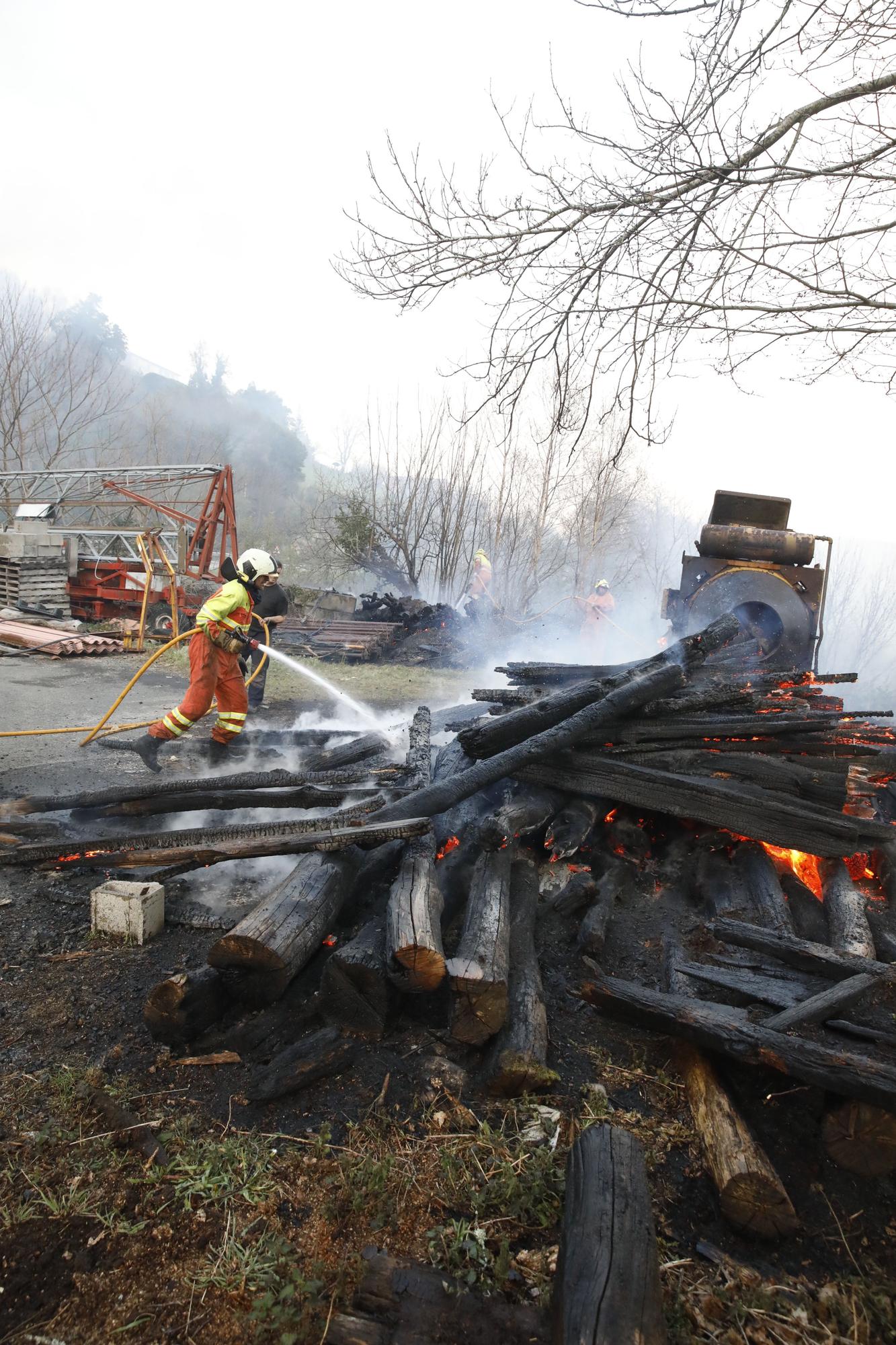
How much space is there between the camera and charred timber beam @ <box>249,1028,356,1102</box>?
9.46 feet

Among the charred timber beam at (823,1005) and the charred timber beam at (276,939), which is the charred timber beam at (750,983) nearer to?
the charred timber beam at (823,1005)

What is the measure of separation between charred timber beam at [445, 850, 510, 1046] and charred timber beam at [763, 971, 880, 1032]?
3.54ft

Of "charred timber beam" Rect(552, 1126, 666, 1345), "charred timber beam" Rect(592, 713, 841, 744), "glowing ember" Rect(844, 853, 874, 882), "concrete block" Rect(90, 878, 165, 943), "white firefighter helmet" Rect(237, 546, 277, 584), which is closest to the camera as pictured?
"charred timber beam" Rect(552, 1126, 666, 1345)

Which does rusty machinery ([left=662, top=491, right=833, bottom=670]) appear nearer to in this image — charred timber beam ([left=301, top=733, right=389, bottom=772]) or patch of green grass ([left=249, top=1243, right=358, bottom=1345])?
charred timber beam ([left=301, top=733, right=389, bottom=772])

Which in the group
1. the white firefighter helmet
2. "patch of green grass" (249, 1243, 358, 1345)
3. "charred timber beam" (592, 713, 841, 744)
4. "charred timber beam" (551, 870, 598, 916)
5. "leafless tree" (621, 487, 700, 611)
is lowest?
"patch of green grass" (249, 1243, 358, 1345)

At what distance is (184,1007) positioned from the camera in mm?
3107

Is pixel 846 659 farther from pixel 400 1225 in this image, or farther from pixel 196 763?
pixel 400 1225

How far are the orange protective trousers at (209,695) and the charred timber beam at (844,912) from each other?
5242 mm

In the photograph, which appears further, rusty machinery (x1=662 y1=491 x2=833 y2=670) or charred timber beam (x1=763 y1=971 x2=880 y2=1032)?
rusty machinery (x1=662 y1=491 x2=833 y2=670)

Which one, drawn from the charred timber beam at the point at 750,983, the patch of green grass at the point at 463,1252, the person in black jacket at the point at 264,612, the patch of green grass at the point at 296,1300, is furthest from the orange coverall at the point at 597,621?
the patch of green grass at the point at 296,1300

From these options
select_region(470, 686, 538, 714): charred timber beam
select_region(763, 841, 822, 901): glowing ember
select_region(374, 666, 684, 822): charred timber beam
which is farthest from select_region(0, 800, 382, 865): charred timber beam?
select_region(763, 841, 822, 901): glowing ember

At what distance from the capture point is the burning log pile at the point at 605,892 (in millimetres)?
2797

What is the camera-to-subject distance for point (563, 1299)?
1.84 meters

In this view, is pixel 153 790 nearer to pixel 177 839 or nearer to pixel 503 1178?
pixel 177 839
